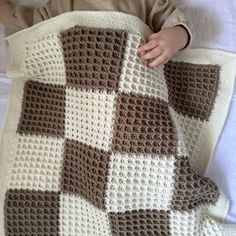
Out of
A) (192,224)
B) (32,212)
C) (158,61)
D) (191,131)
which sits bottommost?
(32,212)

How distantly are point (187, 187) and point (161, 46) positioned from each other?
269mm

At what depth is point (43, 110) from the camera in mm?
901

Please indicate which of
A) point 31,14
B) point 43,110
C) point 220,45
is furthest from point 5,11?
point 220,45

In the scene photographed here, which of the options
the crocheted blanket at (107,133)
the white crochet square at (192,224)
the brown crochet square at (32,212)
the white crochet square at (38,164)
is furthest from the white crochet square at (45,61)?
the white crochet square at (192,224)

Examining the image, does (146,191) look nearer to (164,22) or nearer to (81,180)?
(81,180)

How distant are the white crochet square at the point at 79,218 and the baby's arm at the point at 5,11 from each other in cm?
40

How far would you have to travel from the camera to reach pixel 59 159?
89cm

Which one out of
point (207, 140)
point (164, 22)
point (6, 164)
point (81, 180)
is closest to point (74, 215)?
point (81, 180)

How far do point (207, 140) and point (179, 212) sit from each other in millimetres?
157

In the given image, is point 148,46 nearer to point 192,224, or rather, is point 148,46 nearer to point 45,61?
point 45,61

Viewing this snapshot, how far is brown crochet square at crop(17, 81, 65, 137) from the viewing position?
88cm

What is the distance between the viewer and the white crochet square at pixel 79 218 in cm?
86

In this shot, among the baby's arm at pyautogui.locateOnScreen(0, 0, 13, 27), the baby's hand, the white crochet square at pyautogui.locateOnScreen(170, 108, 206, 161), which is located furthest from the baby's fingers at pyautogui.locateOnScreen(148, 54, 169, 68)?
the baby's arm at pyautogui.locateOnScreen(0, 0, 13, 27)

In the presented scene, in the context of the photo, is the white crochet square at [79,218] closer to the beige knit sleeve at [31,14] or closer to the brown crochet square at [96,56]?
the brown crochet square at [96,56]
